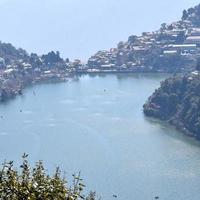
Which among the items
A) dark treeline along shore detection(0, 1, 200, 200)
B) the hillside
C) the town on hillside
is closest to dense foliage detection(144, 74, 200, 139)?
dark treeline along shore detection(0, 1, 200, 200)

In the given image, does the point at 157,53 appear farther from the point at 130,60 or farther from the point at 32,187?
the point at 32,187

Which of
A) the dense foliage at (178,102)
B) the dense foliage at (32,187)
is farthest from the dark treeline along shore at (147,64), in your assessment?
the dense foliage at (32,187)

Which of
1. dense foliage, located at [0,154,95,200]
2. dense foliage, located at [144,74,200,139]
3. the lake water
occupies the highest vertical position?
dense foliage, located at [0,154,95,200]

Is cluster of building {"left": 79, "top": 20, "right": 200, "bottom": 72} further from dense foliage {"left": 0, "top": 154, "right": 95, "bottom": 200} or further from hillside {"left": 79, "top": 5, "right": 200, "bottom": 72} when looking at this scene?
dense foliage {"left": 0, "top": 154, "right": 95, "bottom": 200}

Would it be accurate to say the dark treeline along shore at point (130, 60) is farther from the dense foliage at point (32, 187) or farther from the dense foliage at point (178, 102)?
the dense foliage at point (32, 187)

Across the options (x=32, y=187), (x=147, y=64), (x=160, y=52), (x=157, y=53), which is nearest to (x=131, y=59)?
(x=147, y=64)

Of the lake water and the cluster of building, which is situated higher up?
the cluster of building

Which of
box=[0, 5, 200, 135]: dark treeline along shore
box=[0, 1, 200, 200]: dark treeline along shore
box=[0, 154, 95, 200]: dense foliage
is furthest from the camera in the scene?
box=[0, 5, 200, 135]: dark treeline along shore
